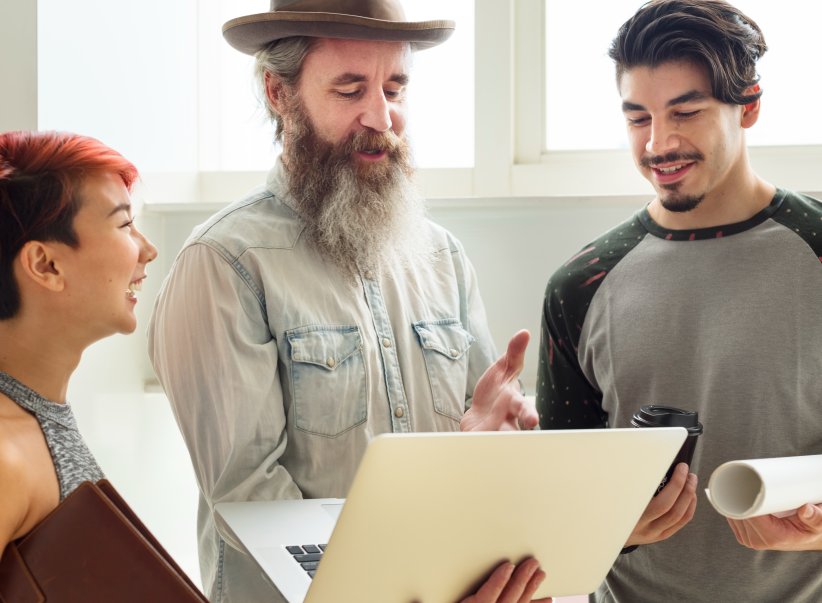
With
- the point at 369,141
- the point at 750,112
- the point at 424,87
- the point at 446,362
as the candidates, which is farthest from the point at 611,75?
the point at 446,362

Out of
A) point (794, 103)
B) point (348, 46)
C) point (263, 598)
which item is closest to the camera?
point (263, 598)

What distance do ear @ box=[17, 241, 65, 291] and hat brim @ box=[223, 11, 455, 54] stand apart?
678mm

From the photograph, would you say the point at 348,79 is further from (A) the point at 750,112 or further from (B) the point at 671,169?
(A) the point at 750,112

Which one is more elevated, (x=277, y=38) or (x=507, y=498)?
(x=277, y=38)

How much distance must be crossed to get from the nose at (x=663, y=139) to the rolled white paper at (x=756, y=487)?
1.94 ft

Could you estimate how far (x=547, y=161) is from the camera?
2770mm

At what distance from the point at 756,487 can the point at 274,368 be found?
2.57 feet

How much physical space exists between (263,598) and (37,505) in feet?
1.99

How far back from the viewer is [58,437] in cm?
121

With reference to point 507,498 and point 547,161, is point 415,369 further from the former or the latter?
point 547,161

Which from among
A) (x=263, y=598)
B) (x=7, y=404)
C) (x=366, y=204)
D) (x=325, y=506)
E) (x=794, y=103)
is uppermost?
(x=794, y=103)

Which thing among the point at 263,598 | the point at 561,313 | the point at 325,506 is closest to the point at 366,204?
the point at 561,313

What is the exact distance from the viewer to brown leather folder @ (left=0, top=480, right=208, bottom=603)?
1.09 metres

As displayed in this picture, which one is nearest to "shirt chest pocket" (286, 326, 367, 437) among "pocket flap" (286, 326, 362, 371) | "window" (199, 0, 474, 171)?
"pocket flap" (286, 326, 362, 371)
